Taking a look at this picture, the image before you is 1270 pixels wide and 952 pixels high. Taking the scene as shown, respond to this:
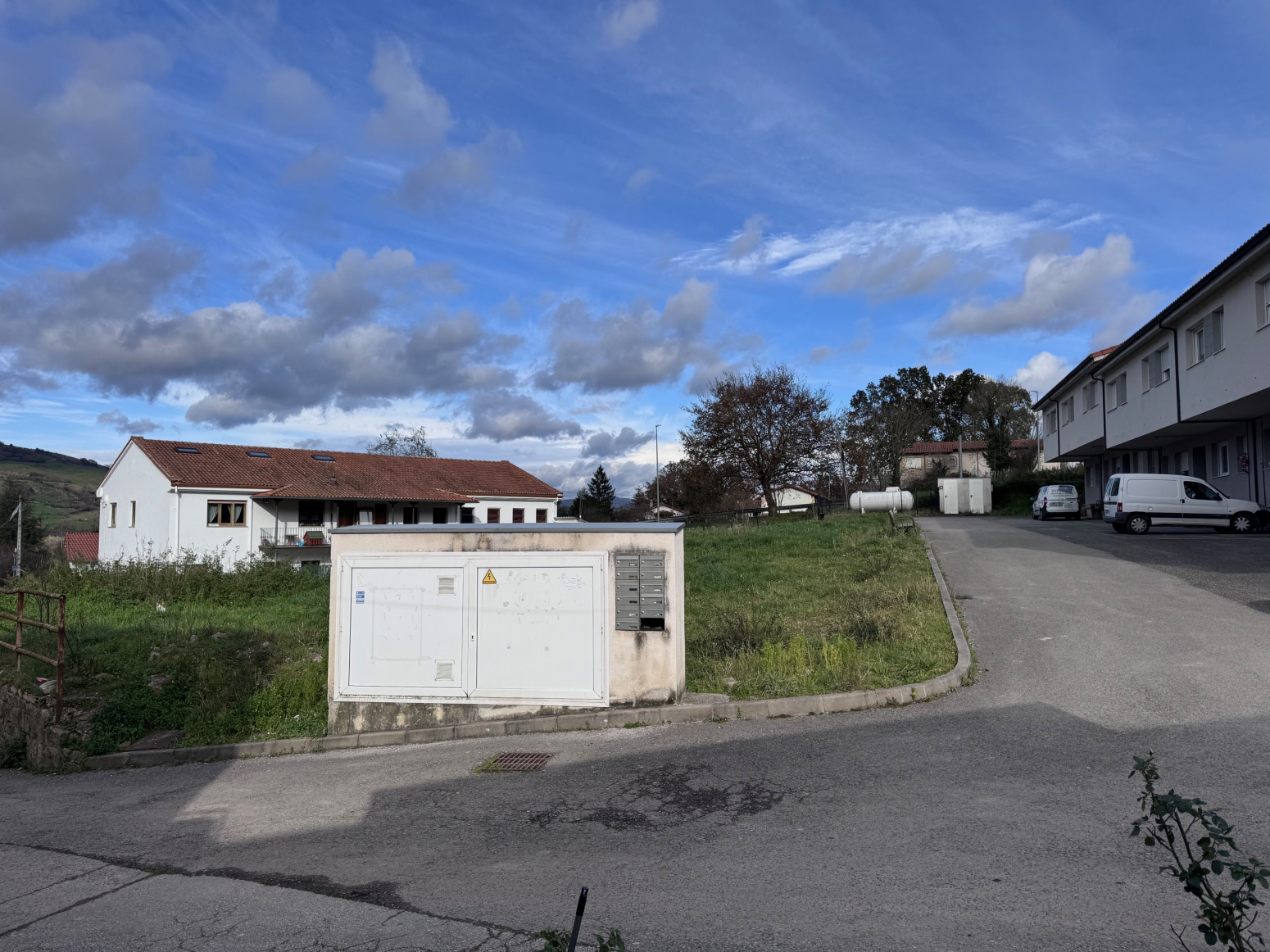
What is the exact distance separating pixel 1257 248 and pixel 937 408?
233 ft

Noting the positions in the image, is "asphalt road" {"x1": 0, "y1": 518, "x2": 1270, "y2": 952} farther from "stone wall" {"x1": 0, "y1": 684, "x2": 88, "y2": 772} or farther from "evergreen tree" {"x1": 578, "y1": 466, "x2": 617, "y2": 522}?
"evergreen tree" {"x1": 578, "y1": 466, "x2": 617, "y2": 522}

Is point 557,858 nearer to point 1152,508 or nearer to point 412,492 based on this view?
point 1152,508

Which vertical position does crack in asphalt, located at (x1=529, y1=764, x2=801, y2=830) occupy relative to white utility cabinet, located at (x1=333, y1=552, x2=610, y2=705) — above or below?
below

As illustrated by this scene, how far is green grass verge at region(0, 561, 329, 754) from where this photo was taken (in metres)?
10.0

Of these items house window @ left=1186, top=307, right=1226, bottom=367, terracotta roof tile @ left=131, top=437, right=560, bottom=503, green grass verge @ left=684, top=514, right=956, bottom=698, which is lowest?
green grass verge @ left=684, top=514, right=956, bottom=698

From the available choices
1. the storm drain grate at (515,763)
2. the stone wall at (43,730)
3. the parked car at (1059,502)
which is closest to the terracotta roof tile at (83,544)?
the stone wall at (43,730)

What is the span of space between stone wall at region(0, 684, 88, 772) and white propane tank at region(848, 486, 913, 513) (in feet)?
125

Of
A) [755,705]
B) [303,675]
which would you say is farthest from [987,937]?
[303,675]

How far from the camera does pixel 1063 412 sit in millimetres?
44438

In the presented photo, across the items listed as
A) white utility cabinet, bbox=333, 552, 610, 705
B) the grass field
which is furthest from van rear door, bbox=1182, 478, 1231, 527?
white utility cabinet, bbox=333, 552, 610, 705

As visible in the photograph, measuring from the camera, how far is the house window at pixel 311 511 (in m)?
50.4

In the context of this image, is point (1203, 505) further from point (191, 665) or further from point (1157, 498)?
point (191, 665)

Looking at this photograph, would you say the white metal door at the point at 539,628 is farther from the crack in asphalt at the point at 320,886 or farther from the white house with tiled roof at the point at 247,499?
the white house with tiled roof at the point at 247,499

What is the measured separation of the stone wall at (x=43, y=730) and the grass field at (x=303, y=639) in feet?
0.68
